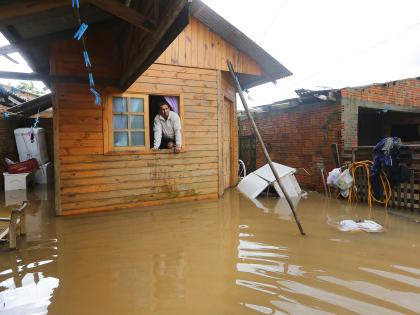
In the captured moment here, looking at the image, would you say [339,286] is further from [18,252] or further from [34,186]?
[34,186]

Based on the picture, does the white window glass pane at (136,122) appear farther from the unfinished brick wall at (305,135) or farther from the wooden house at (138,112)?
the unfinished brick wall at (305,135)

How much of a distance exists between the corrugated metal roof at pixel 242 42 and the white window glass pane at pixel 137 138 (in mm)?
3015

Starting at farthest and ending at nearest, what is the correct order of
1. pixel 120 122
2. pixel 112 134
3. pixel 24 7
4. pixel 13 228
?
pixel 120 122
pixel 112 134
pixel 13 228
pixel 24 7

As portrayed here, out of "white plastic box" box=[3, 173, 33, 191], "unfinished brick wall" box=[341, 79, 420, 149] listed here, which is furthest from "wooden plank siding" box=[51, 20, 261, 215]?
"white plastic box" box=[3, 173, 33, 191]

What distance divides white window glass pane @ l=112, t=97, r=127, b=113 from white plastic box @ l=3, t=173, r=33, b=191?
18.6 ft

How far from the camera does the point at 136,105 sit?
6582 millimetres

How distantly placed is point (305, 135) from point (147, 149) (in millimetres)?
5386

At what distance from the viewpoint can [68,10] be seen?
15.1ft

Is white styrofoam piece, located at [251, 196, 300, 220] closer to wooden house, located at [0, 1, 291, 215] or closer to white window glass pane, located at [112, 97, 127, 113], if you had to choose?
wooden house, located at [0, 1, 291, 215]

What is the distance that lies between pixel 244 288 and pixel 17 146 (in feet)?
37.9

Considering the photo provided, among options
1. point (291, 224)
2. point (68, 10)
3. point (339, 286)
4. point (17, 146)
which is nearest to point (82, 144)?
point (68, 10)

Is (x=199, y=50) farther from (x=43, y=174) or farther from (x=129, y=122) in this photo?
(x=43, y=174)

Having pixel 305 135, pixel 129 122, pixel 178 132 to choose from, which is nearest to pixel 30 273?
pixel 129 122

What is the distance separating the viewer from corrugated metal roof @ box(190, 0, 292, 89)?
6.89 m
